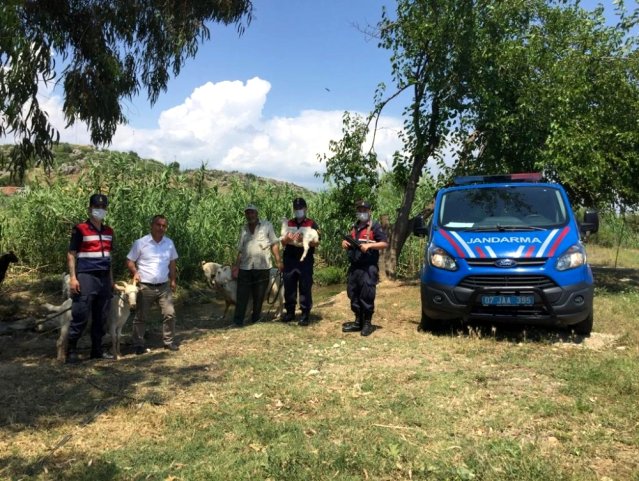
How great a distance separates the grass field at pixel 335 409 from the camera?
3.38 m

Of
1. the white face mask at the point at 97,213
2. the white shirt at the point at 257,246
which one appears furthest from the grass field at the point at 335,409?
the white face mask at the point at 97,213

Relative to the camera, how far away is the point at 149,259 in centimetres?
622

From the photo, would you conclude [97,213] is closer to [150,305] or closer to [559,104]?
[150,305]

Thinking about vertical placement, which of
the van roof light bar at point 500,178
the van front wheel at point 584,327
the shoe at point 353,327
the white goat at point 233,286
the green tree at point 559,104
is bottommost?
the shoe at point 353,327

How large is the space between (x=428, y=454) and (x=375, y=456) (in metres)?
0.35

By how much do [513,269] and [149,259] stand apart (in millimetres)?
4170

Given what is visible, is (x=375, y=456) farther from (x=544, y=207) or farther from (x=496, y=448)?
(x=544, y=207)

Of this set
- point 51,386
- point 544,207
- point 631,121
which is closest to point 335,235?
point 631,121

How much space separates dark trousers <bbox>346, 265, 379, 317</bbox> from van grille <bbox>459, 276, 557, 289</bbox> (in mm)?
1346

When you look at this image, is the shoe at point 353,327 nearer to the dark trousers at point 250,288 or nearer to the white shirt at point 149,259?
the dark trousers at point 250,288

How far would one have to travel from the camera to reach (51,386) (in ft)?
16.5

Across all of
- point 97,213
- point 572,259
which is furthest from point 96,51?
point 572,259

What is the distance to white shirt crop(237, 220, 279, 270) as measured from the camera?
7.43m

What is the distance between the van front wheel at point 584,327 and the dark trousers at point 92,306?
5.59m
